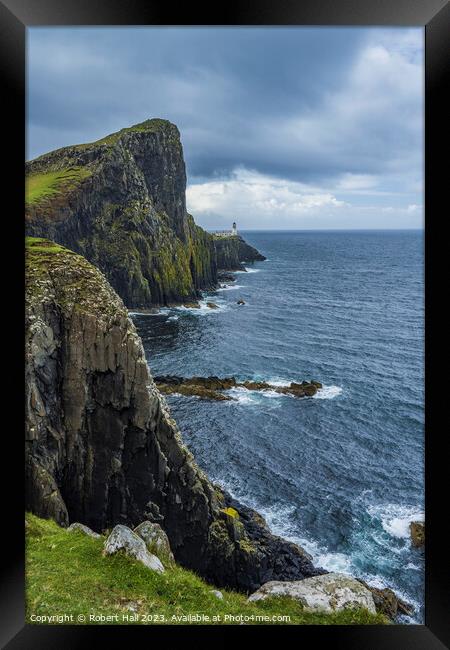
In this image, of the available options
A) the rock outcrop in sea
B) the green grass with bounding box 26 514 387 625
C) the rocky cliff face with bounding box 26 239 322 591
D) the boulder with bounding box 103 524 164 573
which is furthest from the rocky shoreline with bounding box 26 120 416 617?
the rock outcrop in sea

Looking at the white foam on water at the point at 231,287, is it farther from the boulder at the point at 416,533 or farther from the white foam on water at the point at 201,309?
the boulder at the point at 416,533

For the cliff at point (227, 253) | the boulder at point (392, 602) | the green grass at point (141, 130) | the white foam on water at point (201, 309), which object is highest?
the green grass at point (141, 130)

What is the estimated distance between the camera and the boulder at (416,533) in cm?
2108

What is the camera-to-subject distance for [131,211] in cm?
6619

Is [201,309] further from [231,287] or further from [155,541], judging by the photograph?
[155,541]

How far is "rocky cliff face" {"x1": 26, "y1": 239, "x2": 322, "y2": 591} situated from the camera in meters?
12.9

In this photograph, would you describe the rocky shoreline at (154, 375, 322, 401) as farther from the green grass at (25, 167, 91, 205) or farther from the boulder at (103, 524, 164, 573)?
the boulder at (103, 524, 164, 573)

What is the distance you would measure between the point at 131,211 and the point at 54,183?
1337 cm

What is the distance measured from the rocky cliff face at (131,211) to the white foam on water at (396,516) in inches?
1749

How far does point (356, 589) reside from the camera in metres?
9.25

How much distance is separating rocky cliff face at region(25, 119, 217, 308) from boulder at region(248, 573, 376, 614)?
52.4 meters

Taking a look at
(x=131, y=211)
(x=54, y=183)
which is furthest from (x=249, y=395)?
(x=131, y=211)
